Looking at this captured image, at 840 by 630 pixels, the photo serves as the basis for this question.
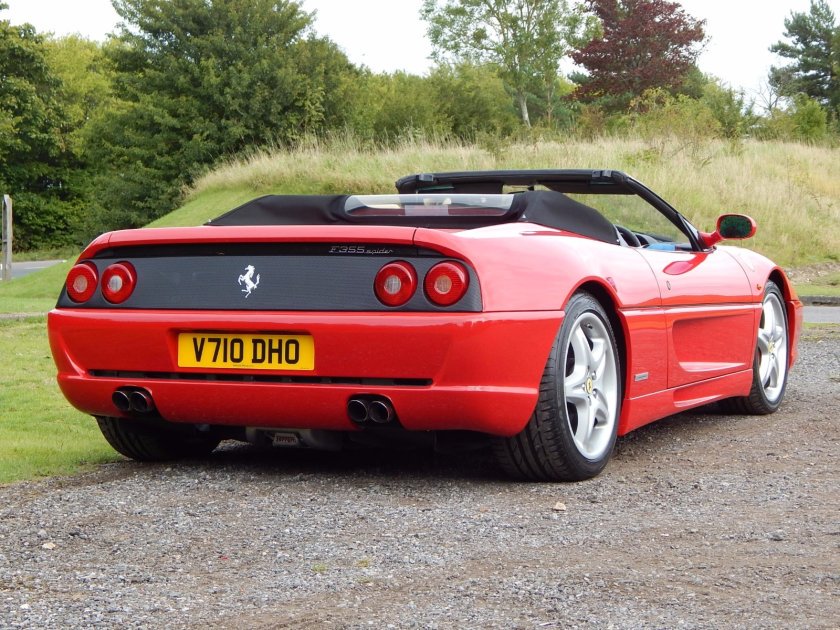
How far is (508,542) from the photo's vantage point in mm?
3199

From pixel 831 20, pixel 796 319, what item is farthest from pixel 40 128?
pixel 831 20

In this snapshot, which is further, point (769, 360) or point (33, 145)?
point (33, 145)

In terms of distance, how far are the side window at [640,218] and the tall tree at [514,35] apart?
158 feet

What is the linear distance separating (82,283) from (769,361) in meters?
3.65

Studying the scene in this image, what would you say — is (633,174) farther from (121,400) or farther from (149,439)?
(121,400)

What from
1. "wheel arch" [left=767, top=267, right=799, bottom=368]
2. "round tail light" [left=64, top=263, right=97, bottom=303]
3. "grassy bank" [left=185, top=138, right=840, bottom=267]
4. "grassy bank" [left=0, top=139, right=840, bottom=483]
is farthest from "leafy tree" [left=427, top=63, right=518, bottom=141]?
"round tail light" [left=64, top=263, right=97, bottom=303]

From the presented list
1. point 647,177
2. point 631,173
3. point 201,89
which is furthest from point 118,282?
point 201,89

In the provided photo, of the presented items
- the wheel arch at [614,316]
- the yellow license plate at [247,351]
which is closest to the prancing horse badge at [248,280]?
the yellow license plate at [247,351]

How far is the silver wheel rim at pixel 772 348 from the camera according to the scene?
5.96 m

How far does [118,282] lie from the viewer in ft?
13.5

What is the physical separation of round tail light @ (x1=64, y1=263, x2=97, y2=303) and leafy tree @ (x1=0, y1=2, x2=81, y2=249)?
1652 inches

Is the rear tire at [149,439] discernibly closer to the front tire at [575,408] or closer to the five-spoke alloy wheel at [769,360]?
the front tire at [575,408]

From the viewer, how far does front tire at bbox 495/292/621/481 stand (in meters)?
3.92

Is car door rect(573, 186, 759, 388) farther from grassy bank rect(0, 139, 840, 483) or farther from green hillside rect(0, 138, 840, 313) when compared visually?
green hillside rect(0, 138, 840, 313)
